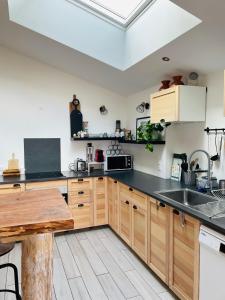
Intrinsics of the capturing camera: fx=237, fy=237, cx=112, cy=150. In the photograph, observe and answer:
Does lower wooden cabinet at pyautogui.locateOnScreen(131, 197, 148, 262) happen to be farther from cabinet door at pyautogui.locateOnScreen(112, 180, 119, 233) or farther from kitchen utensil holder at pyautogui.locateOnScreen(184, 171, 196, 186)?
kitchen utensil holder at pyautogui.locateOnScreen(184, 171, 196, 186)

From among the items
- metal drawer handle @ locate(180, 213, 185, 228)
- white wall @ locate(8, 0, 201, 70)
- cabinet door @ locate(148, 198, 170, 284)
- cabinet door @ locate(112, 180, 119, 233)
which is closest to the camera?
metal drawer handle @ locate(180, 213, 185, 228)

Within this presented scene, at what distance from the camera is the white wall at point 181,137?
2434 mm

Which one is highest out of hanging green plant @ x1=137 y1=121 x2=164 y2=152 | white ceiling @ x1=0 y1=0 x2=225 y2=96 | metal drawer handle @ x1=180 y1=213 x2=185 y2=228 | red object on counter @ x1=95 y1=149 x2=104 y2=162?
white ceiling @ x1=0 y1=0 x2=225 y2=96

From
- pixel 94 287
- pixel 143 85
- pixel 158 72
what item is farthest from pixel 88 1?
pixel 94 287

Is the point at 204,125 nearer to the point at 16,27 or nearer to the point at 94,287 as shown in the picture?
the point at 94,287

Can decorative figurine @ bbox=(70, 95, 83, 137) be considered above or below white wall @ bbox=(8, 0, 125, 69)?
below

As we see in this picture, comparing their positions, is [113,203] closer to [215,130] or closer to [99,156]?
[99,156]

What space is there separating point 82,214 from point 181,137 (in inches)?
68.9

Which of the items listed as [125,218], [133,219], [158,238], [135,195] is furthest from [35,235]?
[125,218]

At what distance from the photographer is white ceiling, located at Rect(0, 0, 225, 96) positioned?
1.77m

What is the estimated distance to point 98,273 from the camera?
8.14ft

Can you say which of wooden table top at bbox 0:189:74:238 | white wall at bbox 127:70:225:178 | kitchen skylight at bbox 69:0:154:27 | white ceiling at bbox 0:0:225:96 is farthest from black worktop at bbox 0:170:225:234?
kitchen skylight at bbox 69:0:154:27

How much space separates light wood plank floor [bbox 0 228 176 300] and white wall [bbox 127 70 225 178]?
1.18m

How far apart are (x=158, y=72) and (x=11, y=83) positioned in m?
2.16
